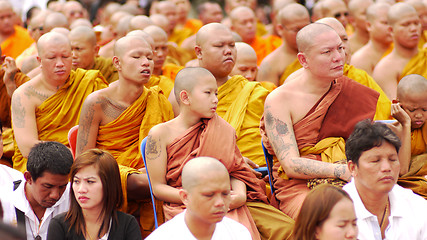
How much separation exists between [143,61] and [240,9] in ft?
16.5

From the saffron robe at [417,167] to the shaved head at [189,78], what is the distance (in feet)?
5.33

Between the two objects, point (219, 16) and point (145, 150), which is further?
point (219, 16)

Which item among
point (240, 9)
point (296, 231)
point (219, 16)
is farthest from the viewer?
point (219, 16)

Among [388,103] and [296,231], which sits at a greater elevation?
[388,103]

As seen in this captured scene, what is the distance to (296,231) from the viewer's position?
3480mm

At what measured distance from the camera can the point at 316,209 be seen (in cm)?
339

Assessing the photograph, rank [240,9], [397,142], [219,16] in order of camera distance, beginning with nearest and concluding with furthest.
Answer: [397,142] < [240,9] < [219,16]

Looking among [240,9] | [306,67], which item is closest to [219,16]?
[240,9]

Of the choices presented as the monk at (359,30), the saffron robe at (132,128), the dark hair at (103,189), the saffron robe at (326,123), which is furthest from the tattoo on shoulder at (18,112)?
the monk at (359,30)

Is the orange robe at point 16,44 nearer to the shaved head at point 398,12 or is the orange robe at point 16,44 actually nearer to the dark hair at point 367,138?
the shaved head at point 398,12

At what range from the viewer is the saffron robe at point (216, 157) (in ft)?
14.1

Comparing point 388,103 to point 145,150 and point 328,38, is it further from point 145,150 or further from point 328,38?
point 145,150

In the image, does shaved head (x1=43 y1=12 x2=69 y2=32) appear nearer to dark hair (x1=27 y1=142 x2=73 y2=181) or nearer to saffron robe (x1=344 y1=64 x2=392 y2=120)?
saffron robe (x1=344 y1=64 x2=392 y2=120)

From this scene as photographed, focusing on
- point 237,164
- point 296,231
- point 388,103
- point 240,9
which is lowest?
point 296,231
